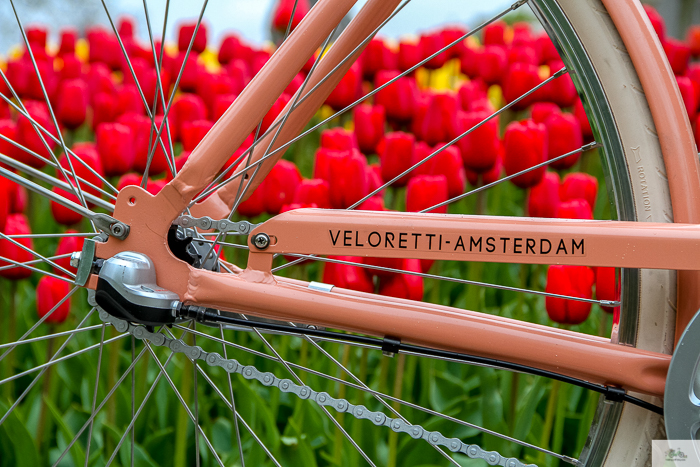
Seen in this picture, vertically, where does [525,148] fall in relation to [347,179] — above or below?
above

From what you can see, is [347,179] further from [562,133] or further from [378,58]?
[378,58]

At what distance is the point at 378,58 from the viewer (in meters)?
2.12

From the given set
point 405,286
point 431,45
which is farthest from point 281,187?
point 431,45

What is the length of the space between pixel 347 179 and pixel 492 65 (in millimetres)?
1052

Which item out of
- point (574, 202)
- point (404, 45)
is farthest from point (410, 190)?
point (404, 45)

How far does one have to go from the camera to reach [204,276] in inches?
28.7

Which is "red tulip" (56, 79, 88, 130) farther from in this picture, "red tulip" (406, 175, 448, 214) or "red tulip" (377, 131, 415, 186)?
"red tulip" (406, 175, 448, 214)

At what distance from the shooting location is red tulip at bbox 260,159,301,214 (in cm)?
125

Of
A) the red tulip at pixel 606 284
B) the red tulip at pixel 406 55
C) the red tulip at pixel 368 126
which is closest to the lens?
the red tulip at pixel 606 284

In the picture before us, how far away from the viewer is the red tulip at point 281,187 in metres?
1.25

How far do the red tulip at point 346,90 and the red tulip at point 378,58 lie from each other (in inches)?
7.8

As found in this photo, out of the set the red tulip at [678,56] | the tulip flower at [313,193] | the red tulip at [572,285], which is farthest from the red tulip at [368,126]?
the red tulip at [678,56]

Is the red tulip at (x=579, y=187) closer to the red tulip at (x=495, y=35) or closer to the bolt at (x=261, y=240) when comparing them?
the bolt at (x=261, y=240)

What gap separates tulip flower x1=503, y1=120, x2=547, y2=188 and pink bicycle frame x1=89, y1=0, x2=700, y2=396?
0.59 metres
